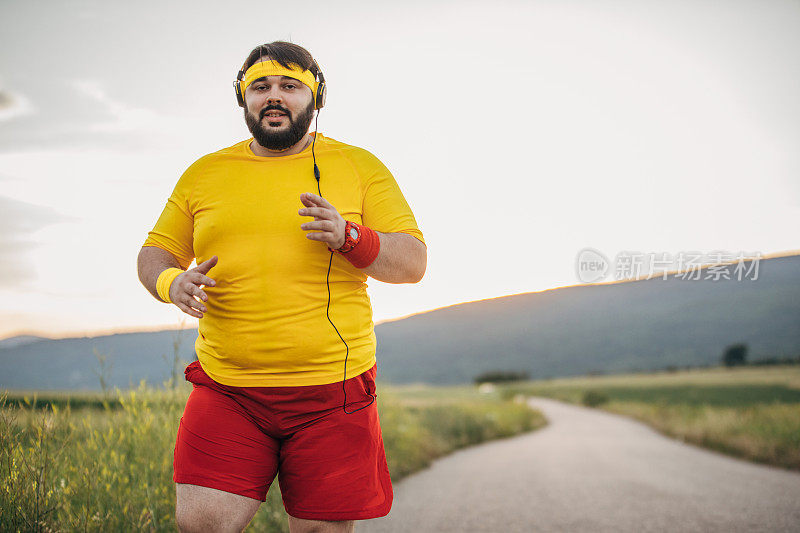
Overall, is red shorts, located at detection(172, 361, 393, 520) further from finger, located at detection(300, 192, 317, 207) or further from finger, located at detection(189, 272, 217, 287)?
finger, located at detection(300, 192, 317, 207)

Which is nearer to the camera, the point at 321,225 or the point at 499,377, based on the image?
the point at 321,225

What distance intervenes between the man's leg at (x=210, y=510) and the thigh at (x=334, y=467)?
176mm

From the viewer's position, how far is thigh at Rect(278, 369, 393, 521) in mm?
2029

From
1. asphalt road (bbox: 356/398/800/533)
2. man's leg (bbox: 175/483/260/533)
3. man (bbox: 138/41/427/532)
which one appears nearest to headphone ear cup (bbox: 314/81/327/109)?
man (bbox: 138/41/427/532)

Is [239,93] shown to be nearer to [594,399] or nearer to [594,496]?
[594,496]

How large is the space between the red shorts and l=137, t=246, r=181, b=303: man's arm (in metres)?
0.44

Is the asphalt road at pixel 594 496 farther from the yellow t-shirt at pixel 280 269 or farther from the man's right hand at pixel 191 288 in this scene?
the man's right hand at pixel 191 288

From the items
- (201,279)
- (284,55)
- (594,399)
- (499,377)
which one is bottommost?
(499,377)

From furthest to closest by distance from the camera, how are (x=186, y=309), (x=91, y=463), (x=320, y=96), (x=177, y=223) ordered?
(x=91, y=463), (x=320, y=96), (x=177, y=223), (x=186, y=309)

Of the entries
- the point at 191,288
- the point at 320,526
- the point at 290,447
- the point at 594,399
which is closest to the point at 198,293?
the point at 191,288

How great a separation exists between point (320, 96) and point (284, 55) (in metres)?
0.21

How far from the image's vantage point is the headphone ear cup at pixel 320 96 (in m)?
2.44

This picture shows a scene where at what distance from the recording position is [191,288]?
1.96 m

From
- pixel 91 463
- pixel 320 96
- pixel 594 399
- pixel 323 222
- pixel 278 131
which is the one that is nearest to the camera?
pixel 323 222
